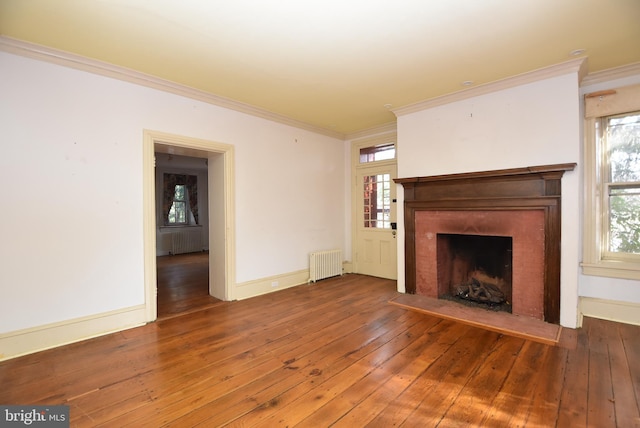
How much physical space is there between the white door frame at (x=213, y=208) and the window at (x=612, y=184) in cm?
451

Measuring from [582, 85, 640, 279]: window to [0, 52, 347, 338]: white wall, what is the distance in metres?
4.57

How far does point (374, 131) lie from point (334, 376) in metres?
4.45

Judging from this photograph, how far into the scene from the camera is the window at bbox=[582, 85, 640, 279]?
10.8ft

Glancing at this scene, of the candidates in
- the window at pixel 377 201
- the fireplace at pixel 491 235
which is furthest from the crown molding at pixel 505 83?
the window at pixel 377 201

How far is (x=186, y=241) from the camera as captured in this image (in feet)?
30.9

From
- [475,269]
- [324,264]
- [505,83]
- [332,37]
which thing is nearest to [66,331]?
[324,264]

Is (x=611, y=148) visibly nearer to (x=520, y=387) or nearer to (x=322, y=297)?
(x=520, y=387)

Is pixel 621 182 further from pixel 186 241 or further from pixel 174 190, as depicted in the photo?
pixel 174 190

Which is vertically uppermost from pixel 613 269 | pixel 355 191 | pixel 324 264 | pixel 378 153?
pixel 378 153

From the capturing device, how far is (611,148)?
343cm

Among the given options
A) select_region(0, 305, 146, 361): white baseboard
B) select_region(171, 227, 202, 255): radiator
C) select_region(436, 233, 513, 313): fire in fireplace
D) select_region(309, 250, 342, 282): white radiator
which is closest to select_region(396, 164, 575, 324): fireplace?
select_region(436, 233, 513, 313): fire in fireplace

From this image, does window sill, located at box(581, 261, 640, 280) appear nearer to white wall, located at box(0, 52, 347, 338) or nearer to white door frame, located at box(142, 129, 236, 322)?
white door frame, located at box(142, 129, 236, 322)

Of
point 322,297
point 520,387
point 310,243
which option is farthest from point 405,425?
point 310,243

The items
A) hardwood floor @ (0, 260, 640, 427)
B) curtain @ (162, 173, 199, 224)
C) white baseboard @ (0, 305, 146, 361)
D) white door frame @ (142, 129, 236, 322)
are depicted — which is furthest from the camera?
curtain @ (162, 173, 199, 224)
